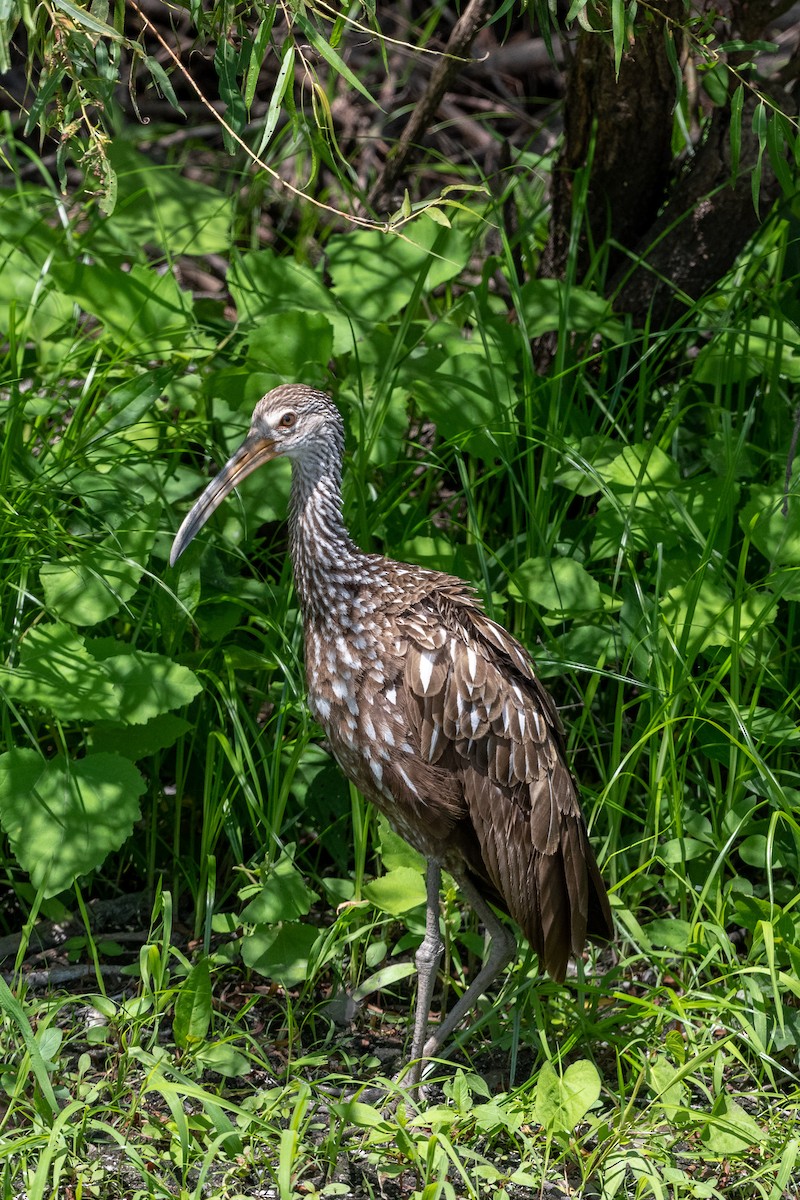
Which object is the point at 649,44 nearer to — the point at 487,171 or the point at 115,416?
the point at 487,171

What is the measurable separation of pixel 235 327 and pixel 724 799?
215 centimetres

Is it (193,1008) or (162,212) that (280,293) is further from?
(193,1008)

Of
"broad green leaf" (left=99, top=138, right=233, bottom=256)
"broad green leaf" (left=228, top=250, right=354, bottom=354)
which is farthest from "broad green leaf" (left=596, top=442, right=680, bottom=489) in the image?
"broad green leaf" (left=99, top=138, right=233, bottom=256)

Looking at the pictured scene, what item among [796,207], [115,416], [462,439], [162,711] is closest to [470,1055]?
[162,711]

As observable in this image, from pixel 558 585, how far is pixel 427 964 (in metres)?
1.14

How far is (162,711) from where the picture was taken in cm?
342

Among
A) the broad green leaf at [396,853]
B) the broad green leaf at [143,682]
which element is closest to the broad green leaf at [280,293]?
the broad green leaf at [143,682]

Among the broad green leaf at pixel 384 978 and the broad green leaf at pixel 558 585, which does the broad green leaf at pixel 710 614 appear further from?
the broad green leaf at pixel 384 978

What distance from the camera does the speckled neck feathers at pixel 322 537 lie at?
3.42m

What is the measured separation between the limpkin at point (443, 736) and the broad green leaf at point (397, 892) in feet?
0.44

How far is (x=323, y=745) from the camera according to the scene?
153 inches

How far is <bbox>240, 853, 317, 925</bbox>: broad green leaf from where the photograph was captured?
11.5 feet

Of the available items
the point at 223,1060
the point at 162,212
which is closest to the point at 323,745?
the point at 223,1060

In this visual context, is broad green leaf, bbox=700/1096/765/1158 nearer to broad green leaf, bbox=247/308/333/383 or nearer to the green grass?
the green grass
